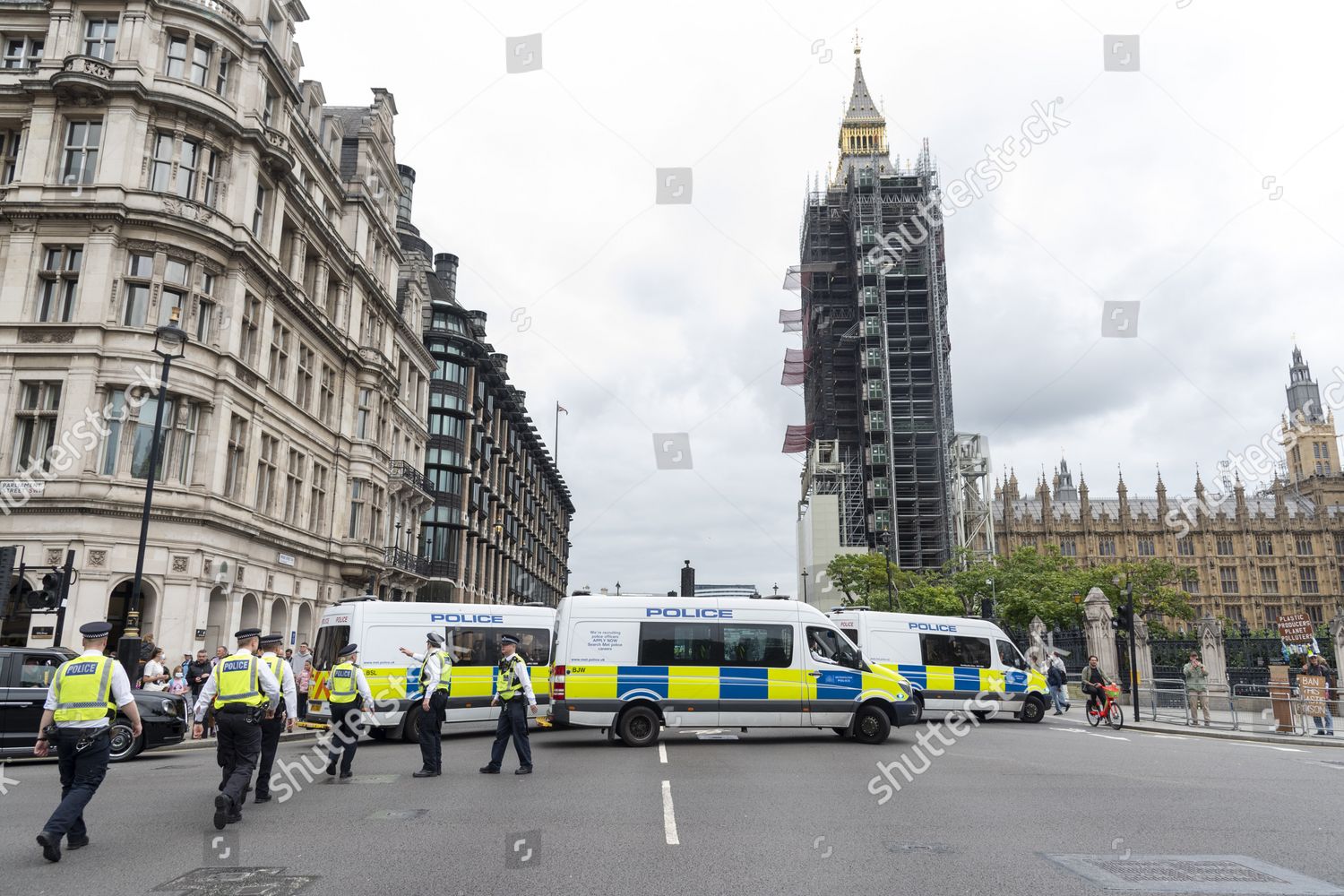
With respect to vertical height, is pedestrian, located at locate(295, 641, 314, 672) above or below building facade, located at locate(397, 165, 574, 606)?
below

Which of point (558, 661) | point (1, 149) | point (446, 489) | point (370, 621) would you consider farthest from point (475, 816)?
point (446, 489)

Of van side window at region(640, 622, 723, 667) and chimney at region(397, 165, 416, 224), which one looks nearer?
van side window at region(640, 622, 723, 667)

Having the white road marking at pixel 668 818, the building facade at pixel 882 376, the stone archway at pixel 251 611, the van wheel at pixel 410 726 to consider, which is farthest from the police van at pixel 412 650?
the building facade at pixel 882 376

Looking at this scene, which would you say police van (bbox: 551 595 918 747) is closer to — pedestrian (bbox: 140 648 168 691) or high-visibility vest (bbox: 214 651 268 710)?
high-visibility vest (bbox: 214 651 268 710)

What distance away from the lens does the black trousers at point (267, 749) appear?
Result: 987 centimetres

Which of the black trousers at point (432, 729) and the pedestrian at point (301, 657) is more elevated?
the pedestrian at point (301, 657)

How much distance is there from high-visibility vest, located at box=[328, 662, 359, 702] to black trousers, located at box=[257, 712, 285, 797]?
3.52 ft

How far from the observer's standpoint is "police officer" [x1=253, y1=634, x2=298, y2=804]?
31.9 feet

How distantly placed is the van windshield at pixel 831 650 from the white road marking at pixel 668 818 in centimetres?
592

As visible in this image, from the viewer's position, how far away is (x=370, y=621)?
683 inches

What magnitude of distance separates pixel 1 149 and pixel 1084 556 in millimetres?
107190

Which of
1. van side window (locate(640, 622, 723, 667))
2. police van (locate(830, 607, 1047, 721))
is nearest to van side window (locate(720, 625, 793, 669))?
van side window (locate(640, 622, 723, 667))

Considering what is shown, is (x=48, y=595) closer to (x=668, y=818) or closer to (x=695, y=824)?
(x=668, y=818)

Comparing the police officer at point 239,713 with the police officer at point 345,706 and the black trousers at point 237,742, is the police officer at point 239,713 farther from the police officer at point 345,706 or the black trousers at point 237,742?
the police officer at point 345,706
